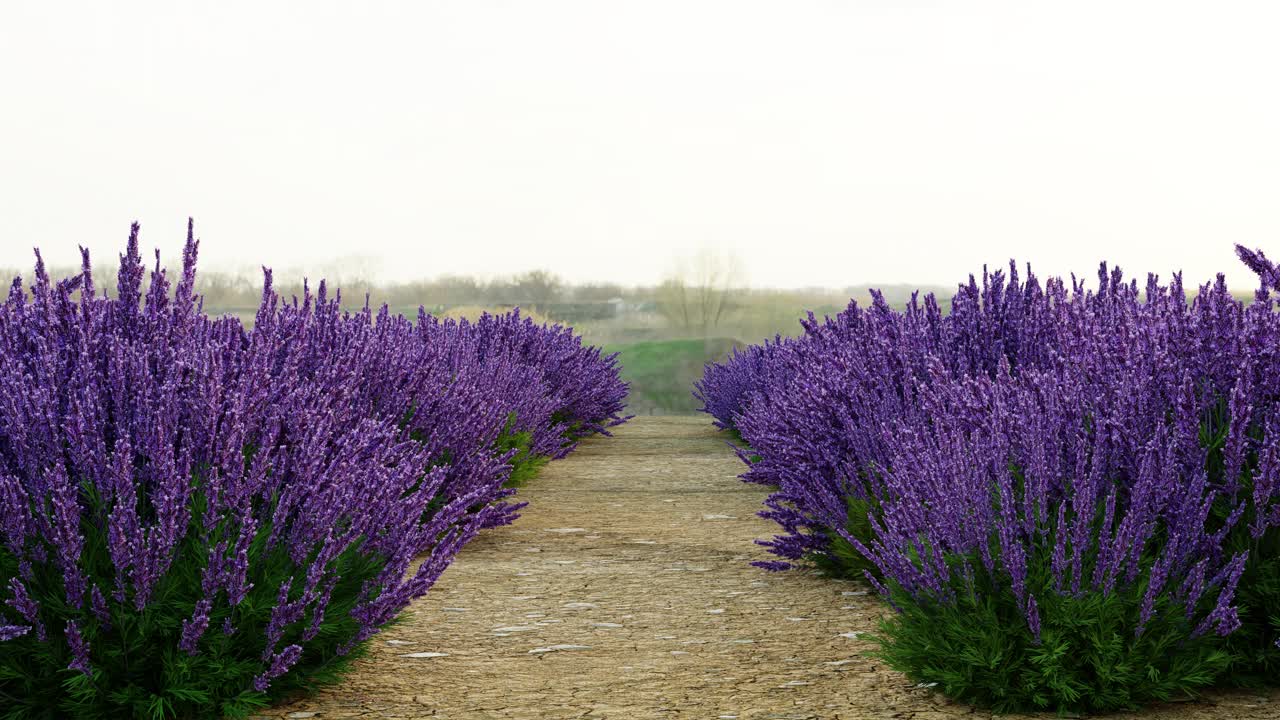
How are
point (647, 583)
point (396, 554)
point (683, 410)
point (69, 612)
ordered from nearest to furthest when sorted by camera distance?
point (69, 612) < point (396, 554) < point (647, 583) < point (683, 410)

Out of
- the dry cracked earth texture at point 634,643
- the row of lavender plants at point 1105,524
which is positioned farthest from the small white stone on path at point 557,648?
the row of lavender plants at point 1105,524

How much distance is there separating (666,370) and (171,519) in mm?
21131

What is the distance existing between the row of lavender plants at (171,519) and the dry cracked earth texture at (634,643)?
0.40 metres

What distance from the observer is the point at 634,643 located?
163 inches

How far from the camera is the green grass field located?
73.6ft

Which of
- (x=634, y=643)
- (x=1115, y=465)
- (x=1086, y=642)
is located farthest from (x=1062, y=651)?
(x=634, y=643)

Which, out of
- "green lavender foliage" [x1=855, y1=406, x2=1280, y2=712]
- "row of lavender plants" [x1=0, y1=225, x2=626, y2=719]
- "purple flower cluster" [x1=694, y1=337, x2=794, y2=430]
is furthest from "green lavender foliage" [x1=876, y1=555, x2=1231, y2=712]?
"purple flower cluster" [x1=694, y1=337, x2=794, y2=430]

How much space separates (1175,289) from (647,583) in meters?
2.64

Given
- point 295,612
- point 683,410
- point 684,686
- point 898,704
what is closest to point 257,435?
point 295,612

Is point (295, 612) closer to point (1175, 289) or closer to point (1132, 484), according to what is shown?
point (1132, 484)

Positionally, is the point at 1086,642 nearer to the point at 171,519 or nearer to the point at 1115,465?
the point at 1115,465

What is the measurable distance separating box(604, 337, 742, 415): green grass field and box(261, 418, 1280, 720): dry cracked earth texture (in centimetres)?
1534

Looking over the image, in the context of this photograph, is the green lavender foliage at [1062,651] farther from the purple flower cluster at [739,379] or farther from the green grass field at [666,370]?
the green grass field at [666,370]

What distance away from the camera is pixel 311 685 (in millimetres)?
3348
